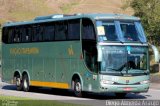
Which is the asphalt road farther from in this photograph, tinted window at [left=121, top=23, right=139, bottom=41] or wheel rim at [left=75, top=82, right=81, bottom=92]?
tinted window at [left=121, top=23, right=139, bottom=41]

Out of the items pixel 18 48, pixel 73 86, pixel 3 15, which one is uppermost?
pixel 3 15

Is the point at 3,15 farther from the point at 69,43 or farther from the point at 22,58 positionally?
the point at 69,43

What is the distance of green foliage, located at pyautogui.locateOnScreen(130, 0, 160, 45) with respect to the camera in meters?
38.1

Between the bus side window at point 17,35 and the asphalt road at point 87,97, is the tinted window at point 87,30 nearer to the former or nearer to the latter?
the asphalt road at point 87,97

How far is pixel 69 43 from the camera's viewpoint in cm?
2731

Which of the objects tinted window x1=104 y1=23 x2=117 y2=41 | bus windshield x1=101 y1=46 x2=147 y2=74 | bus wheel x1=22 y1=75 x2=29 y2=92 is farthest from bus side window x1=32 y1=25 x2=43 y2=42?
bus windshield x1=101 y1=46 x2=147 y2=74

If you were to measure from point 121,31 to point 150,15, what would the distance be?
13.6 meters

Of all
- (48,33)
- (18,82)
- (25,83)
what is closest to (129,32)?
(48,33)

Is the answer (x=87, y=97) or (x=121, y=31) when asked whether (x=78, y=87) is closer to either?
(x=87, y=97)

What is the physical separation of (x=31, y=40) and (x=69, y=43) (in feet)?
14.0

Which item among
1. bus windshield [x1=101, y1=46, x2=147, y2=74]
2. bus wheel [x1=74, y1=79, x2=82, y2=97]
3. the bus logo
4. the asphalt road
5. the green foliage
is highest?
the green foliage

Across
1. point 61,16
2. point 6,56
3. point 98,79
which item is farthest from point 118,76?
point 6,56

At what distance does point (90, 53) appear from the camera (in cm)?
2577

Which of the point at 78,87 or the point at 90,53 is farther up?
the point at 90,53
